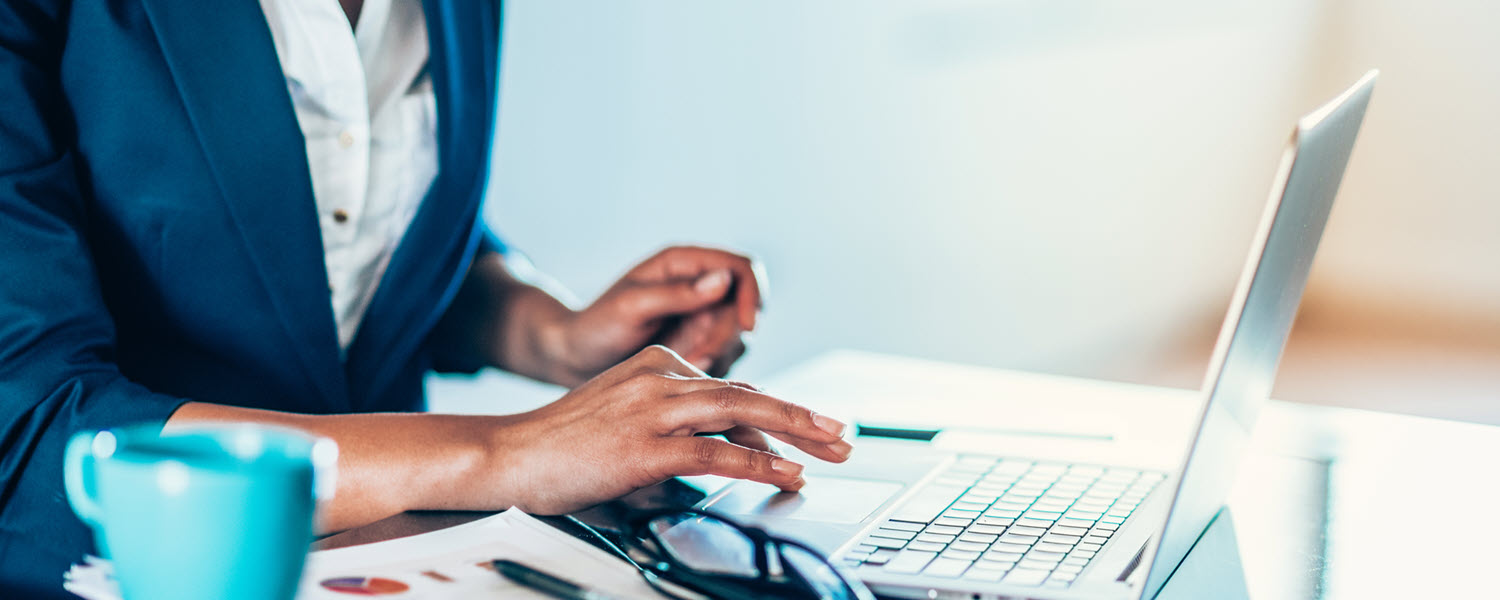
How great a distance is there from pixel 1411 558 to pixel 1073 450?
0.96ft

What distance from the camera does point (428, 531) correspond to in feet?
2.20

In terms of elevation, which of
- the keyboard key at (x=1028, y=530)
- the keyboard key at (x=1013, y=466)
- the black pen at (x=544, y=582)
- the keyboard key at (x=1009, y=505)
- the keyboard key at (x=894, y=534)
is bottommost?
the black pen at (x=544, y=582)

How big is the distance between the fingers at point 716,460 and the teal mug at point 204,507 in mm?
296

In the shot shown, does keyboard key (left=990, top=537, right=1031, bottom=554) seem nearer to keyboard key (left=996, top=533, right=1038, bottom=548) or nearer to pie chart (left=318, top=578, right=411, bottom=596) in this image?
keyboard key (left=996, top=533, right=1038, bottom=548)

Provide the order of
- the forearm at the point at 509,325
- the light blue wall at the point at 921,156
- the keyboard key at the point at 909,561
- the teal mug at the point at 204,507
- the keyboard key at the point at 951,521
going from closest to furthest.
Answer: the teal mug at the point at 204,507 → the keyboard key at the point at 909,561 → the keyboard key at the point at 951,521 → the forearm at the point at 509,325 → the light blue wall at the point at 921,156

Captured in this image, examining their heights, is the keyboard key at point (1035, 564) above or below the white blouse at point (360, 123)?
below

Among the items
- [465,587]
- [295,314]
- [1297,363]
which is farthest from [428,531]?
[1297,363]

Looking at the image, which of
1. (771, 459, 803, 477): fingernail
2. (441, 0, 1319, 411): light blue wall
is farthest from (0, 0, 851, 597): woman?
(441, 0, 1319, 411): light blue wall

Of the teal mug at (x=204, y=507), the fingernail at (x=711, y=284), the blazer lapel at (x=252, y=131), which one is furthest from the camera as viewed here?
the fingernail at (x=711, y=284)

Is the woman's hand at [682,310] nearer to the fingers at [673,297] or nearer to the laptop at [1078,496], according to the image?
the fingers at [673,297]

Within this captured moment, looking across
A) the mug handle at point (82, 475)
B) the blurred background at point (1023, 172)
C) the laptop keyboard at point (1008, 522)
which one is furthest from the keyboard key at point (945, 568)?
the blurred background at point (1023, 172)

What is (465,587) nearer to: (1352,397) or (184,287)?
(184,287)

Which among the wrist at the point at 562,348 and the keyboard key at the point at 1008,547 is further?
the wrist at the point at 562,348

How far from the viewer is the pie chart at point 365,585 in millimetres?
551
